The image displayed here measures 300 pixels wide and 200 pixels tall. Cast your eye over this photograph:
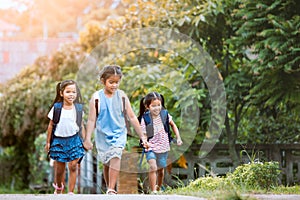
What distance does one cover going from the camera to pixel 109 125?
19.4 feet

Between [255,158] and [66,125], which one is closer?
[66,125]

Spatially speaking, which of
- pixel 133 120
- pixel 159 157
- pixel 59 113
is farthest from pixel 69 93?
pixel 159 157

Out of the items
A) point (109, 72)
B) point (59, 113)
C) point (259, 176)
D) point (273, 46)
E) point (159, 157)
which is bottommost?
point (259, 176)

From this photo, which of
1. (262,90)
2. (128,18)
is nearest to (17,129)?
(128,18)

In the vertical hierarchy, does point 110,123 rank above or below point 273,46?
below

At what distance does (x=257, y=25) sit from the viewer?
7516 mm

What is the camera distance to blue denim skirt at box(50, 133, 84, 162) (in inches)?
235

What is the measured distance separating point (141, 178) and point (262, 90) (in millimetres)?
1971

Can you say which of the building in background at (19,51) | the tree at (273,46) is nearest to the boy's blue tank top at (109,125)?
the tree at (273,46)

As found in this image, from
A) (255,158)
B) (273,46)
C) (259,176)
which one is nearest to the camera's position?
(259,176)

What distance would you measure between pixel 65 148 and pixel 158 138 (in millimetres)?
954

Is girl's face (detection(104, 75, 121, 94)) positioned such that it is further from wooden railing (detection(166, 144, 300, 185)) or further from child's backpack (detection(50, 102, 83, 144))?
wooden railing (detection(166, 144, 300, 185))

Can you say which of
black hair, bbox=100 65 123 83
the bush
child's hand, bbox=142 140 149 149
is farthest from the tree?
black hair, bbox=100 65 123 83

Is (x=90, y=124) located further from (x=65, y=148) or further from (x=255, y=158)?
(x=255, y=158)
